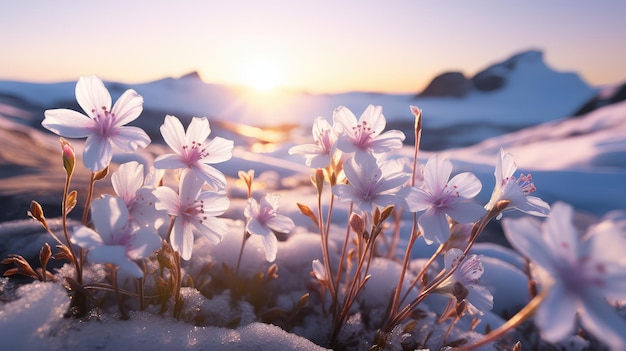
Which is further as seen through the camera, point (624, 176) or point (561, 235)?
point (624, 176)

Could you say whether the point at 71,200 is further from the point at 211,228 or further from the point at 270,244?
the point at 270,244

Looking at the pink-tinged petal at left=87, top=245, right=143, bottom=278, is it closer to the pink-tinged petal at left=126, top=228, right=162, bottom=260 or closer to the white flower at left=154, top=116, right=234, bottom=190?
the pink-tinged petal at left=126, top=228, right=162, bottom=260

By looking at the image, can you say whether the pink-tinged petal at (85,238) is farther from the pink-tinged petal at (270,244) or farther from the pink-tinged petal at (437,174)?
the pink-tinged petal at (437,174)

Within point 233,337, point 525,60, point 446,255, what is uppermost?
point 446,255

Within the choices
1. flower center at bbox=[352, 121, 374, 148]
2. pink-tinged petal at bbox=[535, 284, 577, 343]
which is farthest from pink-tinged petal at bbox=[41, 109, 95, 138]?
pink-tinged petal at bbox=[535, 284, 577, 343]

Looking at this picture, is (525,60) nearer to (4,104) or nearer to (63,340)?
(4,104)

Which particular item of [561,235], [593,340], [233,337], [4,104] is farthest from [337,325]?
[4,104]

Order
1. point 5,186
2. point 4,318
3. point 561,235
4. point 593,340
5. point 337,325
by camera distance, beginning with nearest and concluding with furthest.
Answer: point 561,235 < point 4,318 < point 337,325 < point 593,340 < point 5,186

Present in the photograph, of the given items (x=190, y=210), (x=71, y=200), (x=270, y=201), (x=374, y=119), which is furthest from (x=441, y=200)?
(x=71, y=200)
